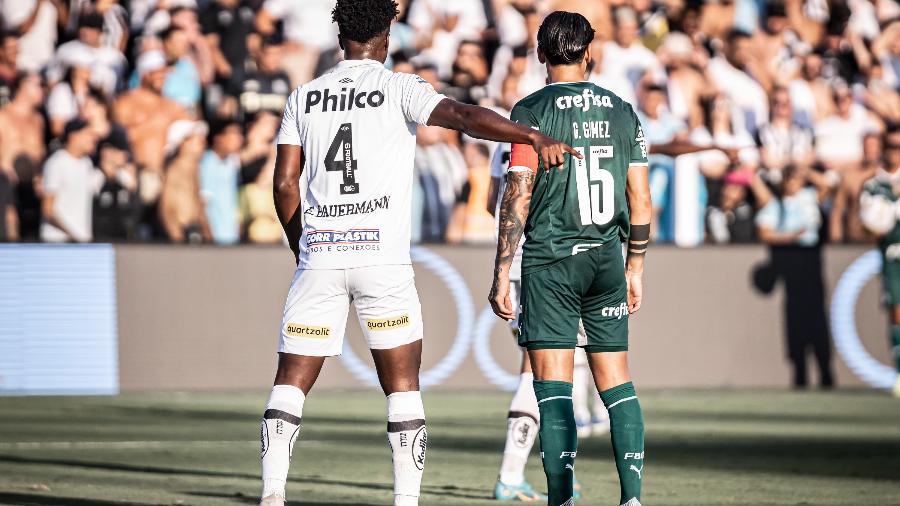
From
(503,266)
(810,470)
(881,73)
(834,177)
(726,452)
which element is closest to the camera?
(503,266)

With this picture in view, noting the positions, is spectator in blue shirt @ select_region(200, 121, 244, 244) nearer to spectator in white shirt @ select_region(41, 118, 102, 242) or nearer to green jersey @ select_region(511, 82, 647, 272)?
spectator in white shirt @ select_region(41, 118, 102, 242)

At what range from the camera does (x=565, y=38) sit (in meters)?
7.58

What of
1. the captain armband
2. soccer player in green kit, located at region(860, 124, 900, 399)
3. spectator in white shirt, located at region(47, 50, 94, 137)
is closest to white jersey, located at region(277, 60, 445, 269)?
the captain armband

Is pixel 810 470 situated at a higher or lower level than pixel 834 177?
lower

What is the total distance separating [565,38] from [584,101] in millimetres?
302

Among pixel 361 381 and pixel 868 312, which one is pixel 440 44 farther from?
pixel 868 312

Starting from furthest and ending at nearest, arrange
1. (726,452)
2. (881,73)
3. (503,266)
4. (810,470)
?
(881,73)
(726,452)
(810,470)
(503,266)

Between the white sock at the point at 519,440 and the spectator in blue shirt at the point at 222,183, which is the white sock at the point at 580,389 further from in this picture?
the spectator in blue shirt at the point at 222,183

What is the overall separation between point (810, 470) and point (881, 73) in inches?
419

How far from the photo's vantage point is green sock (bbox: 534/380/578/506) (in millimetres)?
7469

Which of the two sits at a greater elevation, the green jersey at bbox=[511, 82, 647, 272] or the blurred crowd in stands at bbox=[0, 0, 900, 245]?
the blurred crowd in stands at bbox=[0, 0, 900, 245]

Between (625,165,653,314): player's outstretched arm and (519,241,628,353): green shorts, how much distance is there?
7.1 inches

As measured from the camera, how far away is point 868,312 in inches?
717

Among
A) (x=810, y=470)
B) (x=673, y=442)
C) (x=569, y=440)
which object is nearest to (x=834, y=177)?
(x=673, y=442)
